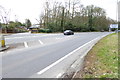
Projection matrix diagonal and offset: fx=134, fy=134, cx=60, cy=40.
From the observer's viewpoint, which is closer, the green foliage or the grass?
the grass

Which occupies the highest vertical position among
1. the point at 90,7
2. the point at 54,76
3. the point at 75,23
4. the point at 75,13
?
the point at 90,7

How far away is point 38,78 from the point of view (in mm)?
4836

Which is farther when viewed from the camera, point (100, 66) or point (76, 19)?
point (76, 19)

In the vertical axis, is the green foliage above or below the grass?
above

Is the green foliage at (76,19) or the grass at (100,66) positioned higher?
the green foliage at (76,19)

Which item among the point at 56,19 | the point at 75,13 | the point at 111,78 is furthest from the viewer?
the point at 75,13

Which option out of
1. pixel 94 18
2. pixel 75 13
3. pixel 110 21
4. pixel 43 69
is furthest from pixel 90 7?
pixel 43 69

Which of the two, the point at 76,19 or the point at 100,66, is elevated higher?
the point at 76,19

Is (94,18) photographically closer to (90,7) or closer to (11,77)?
(90,7)

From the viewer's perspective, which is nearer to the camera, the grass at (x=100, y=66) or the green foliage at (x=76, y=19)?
the grass at (x=100, y=66)

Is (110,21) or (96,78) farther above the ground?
(110,21)

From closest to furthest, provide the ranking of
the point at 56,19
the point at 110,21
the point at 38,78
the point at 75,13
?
the point at 38,78 → the point at 56,19 → the point at 75,13 → the point at 110,21

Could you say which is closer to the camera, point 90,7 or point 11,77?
point 11,77

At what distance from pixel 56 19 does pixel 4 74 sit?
4594 cm
